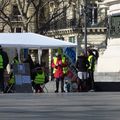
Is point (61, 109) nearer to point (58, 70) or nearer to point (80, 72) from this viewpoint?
point (58, 70)

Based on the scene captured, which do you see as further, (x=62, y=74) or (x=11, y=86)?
(x=62, y=74)

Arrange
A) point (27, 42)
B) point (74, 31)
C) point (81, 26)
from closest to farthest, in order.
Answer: point (27, 42), point (81, 26), point (74, 31)

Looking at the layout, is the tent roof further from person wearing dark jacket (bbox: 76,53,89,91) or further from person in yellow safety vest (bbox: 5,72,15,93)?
person wearing dark jacket (bbox: 76,53,89,91)

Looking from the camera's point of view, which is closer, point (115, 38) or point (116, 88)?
point (116, 88)

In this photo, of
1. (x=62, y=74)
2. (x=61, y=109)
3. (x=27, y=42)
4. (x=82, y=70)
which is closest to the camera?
(x=61, y=109)

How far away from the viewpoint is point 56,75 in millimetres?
22469

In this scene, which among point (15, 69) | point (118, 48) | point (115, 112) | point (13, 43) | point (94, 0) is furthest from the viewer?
point (94, 0)

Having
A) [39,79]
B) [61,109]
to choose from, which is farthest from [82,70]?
[61,109]

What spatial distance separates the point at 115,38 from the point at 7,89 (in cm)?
788

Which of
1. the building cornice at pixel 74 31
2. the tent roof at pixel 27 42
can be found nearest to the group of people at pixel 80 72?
the tent roof at pixel 27 42

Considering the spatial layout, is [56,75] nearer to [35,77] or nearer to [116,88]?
[35,77]

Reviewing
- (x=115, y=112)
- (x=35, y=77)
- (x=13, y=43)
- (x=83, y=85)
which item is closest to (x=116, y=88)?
(x=83, y=85)

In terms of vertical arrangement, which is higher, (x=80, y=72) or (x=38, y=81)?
(x=80, y=72)

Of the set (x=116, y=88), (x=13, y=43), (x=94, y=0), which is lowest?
(x=116, y=88)
